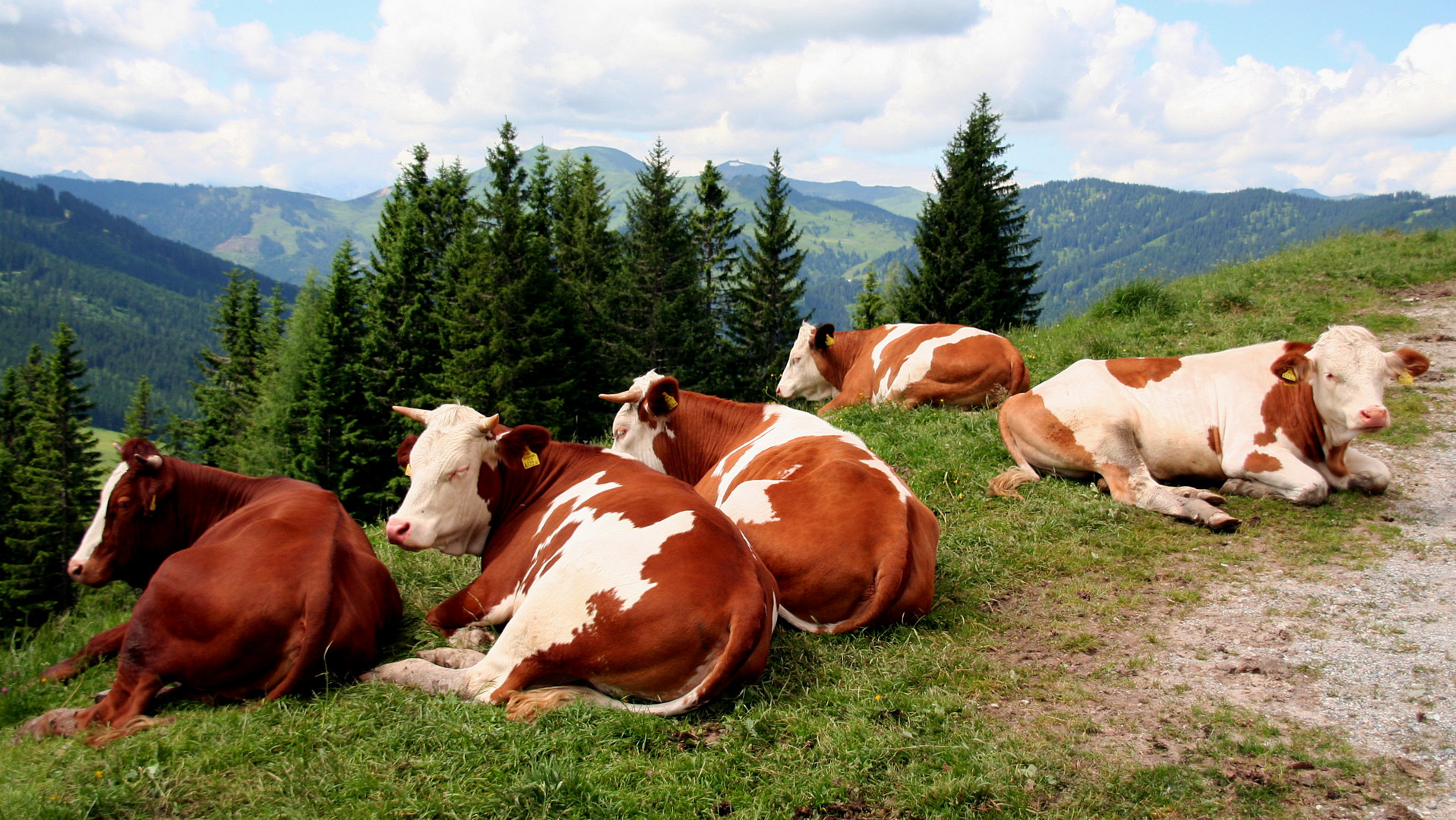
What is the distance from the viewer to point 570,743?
3.90 meters

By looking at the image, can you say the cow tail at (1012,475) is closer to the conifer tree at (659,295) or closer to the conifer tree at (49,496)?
the conifer tree at (659,295)

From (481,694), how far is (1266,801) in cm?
369

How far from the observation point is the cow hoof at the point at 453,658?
5012mm

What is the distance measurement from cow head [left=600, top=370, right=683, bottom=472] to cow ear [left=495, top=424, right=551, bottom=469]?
1.60 meters

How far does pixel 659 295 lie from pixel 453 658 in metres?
42.3

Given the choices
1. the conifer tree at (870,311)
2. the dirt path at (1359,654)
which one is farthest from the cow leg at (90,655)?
the conifer tree at (870,311)

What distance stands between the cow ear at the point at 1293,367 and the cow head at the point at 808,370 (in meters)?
6.65

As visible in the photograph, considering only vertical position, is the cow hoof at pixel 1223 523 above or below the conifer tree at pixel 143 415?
above

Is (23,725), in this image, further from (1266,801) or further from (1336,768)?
(1336,768)

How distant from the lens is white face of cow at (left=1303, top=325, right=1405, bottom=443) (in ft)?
23.1

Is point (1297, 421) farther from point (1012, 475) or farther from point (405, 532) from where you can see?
point (405, 532)

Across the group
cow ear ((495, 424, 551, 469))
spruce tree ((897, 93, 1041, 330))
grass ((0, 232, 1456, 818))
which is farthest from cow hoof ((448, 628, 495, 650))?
spruce tree ((897, 93, 1041, 330))

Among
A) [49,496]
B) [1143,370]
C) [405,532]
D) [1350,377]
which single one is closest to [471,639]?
[405,532]

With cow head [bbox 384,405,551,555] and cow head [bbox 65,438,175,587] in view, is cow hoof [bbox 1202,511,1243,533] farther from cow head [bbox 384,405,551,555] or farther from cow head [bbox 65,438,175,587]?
cow head [bbox 65,438,175,587]
